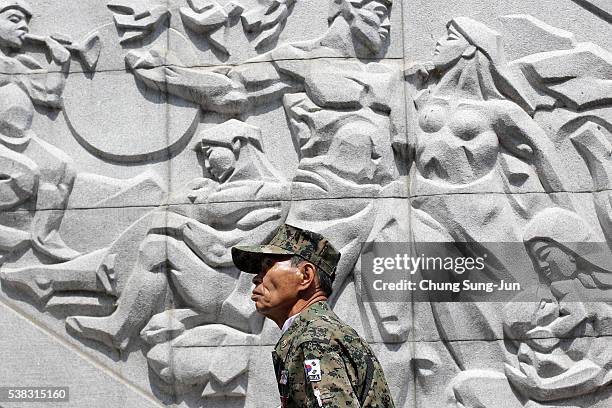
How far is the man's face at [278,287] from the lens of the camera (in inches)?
149

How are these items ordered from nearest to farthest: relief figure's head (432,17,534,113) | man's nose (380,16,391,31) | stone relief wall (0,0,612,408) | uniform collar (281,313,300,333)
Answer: uniform collar (281,313,300,333), stone relief wall (0,0,612,408), relief figure's head (432,17,534,113), man's nose (380,16,391,31)

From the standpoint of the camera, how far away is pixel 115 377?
21.9 ft

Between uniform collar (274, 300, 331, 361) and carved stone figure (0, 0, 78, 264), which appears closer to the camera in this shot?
uniform collar (274, 300, 331, 361)

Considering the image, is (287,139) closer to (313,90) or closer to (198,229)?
(313,90)

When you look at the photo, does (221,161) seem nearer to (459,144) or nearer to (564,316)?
(459,144)

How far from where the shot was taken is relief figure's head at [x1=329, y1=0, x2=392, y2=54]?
6.74 metres

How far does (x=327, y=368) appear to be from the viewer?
3.43m

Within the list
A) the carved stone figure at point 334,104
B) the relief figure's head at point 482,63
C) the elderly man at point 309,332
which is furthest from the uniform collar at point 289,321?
the relief figure's head at point 482,63

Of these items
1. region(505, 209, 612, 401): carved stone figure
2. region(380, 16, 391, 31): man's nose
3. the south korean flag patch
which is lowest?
region(505, 209, 612, 401): carved stone figure

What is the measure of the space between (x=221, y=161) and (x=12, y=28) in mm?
1569

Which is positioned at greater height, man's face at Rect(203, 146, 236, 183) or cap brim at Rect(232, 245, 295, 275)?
cap brim at Rect(232, 245, 295, 275)

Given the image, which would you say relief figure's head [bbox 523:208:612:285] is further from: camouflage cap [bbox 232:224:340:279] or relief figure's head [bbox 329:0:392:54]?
camouflage cap [bbox 232:224:340:279]

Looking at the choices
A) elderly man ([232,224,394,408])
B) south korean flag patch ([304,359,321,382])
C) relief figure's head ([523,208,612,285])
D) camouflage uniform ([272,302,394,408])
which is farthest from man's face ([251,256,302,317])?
relief figure's head ([523,208,612,285])

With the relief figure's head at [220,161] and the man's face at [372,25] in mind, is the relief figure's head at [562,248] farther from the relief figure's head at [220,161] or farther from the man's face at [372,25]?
the relief figure's head at [220,161]
